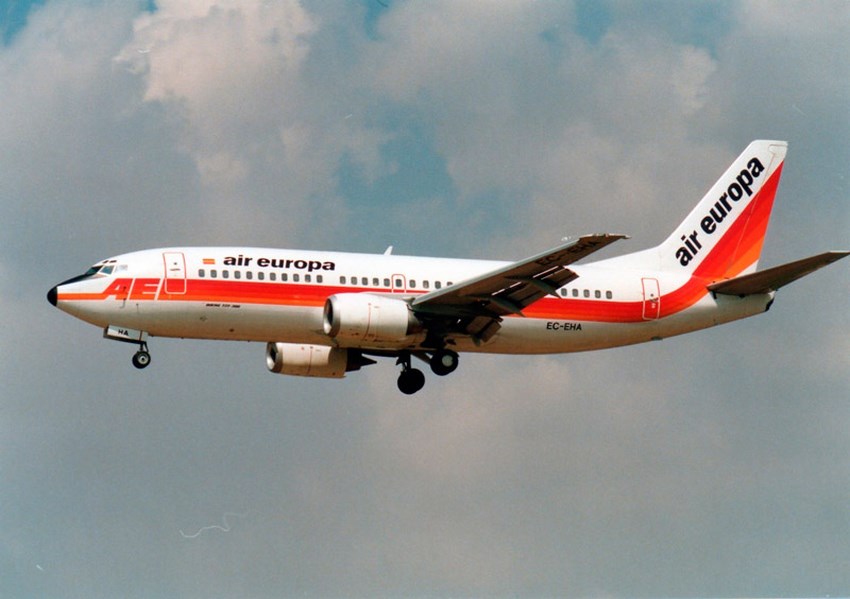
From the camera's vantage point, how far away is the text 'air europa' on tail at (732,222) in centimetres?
6169

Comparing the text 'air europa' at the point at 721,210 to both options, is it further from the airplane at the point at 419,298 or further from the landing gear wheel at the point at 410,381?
the landing gear wheel at the point at 410,381

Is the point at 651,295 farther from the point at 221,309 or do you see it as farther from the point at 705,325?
the point at 221,309

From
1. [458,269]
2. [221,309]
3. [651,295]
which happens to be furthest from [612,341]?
[221,309]

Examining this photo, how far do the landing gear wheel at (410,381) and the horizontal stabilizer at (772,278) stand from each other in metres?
11.4

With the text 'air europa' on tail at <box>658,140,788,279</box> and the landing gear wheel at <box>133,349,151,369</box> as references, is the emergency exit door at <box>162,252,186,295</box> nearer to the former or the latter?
the landing gear wheel at <box>133,349,151,369</box>

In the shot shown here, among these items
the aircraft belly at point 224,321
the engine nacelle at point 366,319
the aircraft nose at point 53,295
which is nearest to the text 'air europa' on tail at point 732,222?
the engine nacelle at point 366,319

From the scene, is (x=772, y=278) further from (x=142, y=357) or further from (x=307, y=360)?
(x=142, y=357)

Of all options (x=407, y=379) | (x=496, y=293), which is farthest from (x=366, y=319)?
(x=407, y=379)

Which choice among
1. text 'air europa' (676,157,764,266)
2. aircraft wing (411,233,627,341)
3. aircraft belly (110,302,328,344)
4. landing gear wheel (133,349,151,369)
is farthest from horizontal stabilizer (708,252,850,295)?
landing gear wheel (133,349,151,369)

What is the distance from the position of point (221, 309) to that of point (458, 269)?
899 cm

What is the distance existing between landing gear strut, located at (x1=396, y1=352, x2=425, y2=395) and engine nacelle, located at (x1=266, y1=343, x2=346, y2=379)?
7.01 feet

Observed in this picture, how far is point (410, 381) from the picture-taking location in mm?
59156

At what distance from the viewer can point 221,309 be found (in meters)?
53.8

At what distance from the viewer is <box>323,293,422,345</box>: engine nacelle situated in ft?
176
